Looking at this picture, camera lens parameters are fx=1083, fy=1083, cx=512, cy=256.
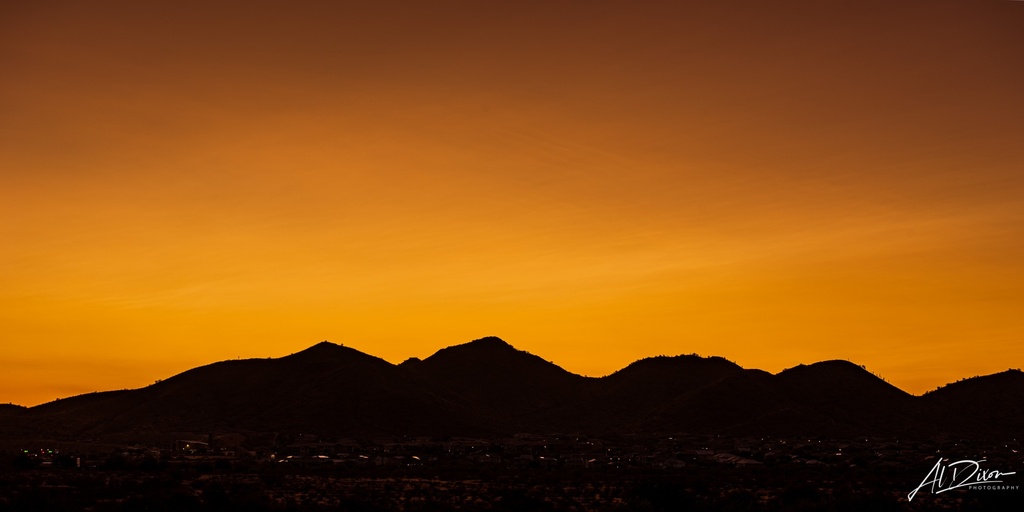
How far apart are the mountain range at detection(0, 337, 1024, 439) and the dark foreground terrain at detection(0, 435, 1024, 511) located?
2530 centimetres

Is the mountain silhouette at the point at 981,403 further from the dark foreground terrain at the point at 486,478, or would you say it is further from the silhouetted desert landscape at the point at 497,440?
the dark foreground terrain at the point at 486,478

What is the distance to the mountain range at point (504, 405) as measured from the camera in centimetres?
14888

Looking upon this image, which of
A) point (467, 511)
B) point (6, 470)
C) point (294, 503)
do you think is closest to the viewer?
point (467, 511)

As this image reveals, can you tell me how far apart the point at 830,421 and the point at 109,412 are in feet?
358

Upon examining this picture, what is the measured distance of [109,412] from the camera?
16838 cm

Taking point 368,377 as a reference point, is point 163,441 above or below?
below

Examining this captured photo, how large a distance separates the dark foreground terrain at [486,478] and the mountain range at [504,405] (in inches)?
996

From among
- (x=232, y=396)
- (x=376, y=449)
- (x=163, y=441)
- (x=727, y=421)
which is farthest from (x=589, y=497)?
(x=232, y=396)

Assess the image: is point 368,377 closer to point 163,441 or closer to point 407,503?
point 163,441
